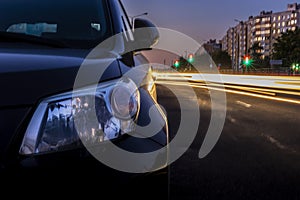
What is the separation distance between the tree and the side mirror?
3874 inches

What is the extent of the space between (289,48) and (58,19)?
104 metres

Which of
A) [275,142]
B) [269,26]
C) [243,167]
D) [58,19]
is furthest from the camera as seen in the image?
[269,26]

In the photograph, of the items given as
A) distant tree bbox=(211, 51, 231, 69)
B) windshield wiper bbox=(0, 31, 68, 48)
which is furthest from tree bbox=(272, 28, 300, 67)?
windshield wiper bbox=(0, 31, 68, 48)

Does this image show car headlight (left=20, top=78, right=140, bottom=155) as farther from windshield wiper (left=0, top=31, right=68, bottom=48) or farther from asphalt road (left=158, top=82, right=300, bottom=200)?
asphalt road (left=158, top=82, right=300, bottom=200)

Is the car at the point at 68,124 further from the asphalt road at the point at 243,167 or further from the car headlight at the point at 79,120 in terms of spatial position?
the asphalt road at the point at 243,167

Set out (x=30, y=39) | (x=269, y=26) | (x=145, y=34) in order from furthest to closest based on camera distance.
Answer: (x=269, y=26) → (x=145, y=34) → (x=30, y=39)

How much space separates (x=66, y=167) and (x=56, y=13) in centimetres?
162

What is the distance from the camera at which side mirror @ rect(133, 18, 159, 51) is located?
265cm

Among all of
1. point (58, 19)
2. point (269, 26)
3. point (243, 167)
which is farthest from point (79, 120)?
point (269, 26)

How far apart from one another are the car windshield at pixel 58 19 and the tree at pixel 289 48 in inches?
3887

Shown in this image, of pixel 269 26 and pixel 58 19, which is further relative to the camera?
pixel 269 26

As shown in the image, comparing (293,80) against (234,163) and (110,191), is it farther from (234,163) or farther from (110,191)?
(110,191)

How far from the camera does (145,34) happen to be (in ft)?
8.87

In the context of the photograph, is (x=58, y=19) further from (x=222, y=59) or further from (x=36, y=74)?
(x=222, y=59)
